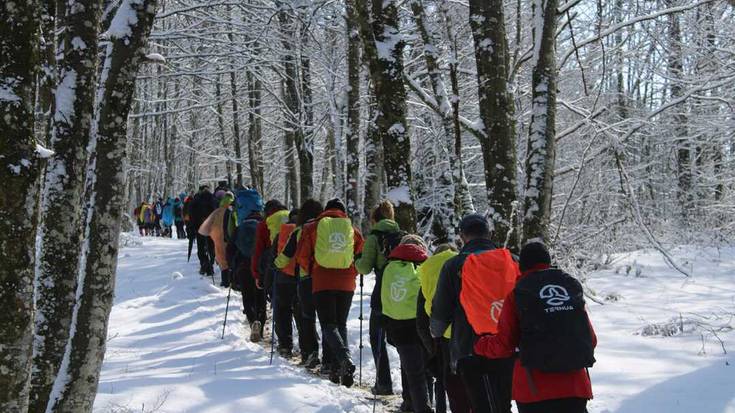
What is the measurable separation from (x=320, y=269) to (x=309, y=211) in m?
0.80

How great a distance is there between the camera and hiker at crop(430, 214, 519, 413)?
4.64 meters

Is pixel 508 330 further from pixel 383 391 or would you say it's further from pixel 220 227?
pixel 220 227

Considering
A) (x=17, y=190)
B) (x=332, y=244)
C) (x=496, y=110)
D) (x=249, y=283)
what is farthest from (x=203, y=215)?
(x=17, y=190)

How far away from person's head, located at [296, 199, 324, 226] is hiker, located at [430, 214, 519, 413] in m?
3.23

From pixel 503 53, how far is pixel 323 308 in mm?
3556

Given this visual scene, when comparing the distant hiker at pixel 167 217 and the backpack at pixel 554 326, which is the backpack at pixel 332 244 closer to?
the backpack at pixel 554 326

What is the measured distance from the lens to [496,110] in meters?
7.11

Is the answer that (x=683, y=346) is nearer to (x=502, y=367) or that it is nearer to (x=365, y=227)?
(x=502, y=367)

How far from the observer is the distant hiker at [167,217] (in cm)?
2938

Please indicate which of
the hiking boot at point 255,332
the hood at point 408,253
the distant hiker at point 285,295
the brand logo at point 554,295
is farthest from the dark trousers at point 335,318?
the brand logo at point 554,295

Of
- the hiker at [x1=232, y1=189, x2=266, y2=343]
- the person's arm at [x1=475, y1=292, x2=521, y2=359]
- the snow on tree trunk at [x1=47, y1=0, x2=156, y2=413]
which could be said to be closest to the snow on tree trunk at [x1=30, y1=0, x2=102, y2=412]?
the snow on tree trunk at [x1=47, y1=0, x2=156, y2=413]

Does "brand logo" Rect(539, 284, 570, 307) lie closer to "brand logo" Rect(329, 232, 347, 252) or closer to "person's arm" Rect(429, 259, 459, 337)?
"person's arm" Rect(429, 259, 459, 337)

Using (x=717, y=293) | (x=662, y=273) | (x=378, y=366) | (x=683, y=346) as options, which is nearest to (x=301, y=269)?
(x=378, y=366)

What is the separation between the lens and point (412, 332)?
638 cm
